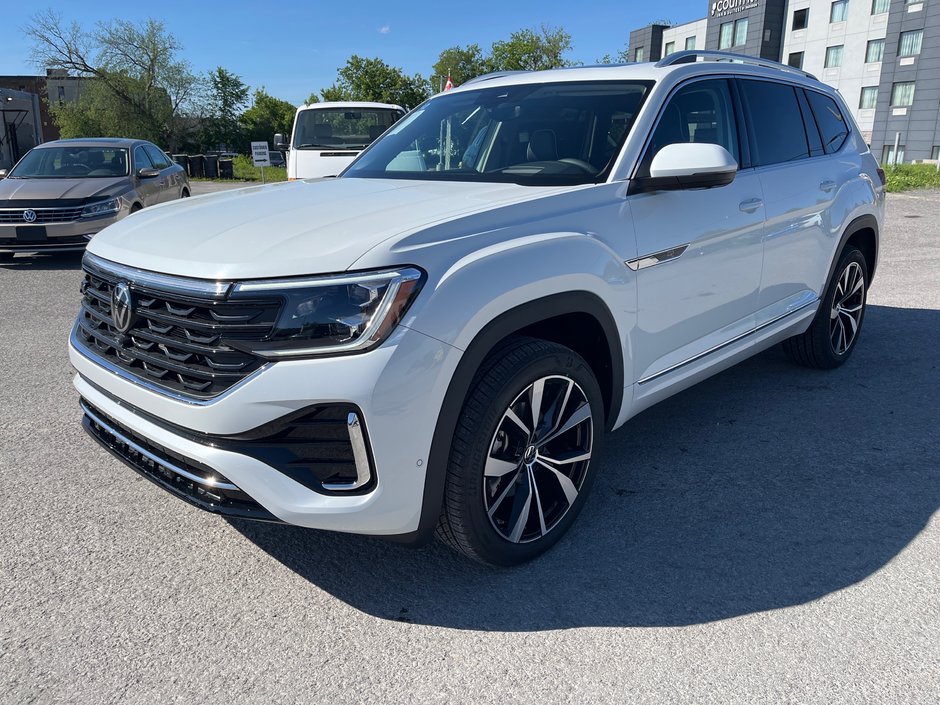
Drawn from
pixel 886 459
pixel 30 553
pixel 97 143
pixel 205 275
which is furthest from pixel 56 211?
pixel 886 459

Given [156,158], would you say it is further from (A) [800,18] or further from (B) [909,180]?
(A) [800,18]

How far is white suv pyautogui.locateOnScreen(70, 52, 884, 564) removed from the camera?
2.27 metres

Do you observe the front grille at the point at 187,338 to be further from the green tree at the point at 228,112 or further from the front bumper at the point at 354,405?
the green tree at the point at 228,112

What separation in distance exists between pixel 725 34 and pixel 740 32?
→ 1515 millimetres

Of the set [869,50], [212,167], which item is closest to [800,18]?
[869,50]

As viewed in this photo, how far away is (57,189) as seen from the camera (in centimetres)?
960

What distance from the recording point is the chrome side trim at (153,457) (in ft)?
7.79

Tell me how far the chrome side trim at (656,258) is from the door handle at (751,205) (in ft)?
1.91

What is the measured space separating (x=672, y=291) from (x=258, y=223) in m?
1.70

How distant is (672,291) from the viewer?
10.7ft

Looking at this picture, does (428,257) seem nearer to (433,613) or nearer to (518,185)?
(518,185)

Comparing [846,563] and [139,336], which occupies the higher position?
[139,336]

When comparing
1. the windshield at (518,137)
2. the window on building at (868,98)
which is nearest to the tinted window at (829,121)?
the windshield at (518,137)

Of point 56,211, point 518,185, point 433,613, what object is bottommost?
point 433,613
